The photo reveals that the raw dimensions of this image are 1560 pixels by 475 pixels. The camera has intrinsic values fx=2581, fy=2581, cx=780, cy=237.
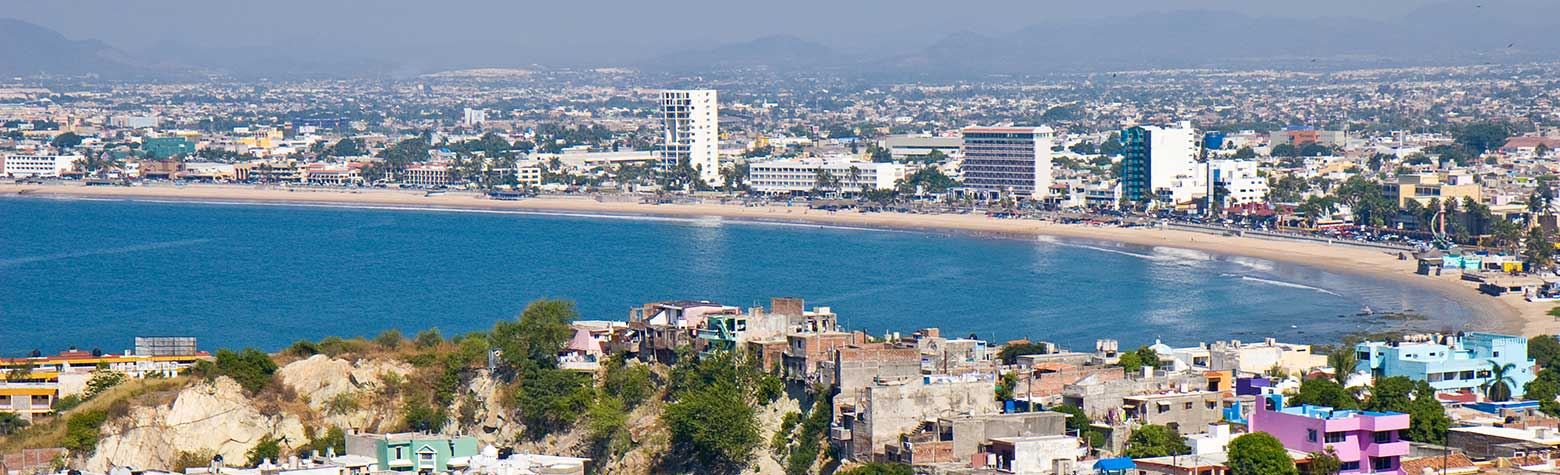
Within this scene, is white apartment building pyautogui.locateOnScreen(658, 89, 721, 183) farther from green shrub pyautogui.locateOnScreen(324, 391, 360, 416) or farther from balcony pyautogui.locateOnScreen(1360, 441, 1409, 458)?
balcony pyautogui.locateOnScreen(1360, 441, 1409, 458)

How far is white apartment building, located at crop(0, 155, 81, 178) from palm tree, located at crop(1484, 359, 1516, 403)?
74.7 m

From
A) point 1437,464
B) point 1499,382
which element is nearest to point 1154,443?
point 1437,464

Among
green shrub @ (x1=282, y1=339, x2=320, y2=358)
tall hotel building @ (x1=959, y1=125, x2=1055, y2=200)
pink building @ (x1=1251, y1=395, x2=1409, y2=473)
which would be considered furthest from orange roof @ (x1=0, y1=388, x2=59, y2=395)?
tall hotel building @ (x1=959, y1=125, x2=1055, y2=200)

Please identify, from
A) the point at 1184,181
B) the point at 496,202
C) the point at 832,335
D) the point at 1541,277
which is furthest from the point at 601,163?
the point at 832,335

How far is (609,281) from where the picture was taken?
47812mm

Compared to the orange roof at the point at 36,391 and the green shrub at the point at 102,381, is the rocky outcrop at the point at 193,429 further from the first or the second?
the orange roof at the point at 36,391

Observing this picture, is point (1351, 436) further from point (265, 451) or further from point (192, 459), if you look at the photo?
point (192, 459)

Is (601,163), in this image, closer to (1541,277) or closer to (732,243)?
(732,243)

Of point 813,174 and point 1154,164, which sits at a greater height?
point 1154,164

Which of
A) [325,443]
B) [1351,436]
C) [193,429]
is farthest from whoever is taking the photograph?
[193,429]

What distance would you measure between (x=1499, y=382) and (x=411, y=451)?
1056cm

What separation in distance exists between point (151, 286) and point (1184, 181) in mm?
28242

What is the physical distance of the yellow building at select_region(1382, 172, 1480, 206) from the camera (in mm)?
56597

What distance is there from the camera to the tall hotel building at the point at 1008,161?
70375 mm
